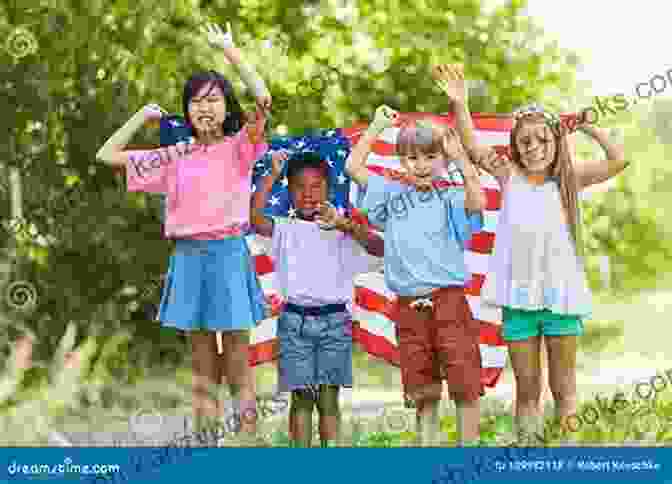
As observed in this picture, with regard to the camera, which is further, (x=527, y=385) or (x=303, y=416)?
(x=303, y=416)

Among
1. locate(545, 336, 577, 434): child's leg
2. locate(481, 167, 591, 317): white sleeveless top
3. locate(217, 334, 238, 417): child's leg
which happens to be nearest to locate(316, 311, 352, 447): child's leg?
locate(217, 334, 238, 417): child's leg

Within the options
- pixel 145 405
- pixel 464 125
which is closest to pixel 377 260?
pixel 464 125

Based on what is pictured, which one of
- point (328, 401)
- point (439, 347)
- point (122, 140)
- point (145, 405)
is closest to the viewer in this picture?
point (439, 347)

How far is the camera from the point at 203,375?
486cm

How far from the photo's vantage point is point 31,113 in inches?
289

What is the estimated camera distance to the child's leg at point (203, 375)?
4844 mm

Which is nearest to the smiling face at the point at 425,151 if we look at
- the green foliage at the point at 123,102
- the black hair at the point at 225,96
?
the black hair at the point at 225,96

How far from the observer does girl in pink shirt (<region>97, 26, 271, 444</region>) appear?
473 centimetres

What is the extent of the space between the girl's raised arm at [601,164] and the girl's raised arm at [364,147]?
75 cm

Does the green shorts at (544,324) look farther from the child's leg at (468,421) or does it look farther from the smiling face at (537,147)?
the smiling face at (537,147)

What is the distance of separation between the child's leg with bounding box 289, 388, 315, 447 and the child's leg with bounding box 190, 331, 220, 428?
323 millimetres

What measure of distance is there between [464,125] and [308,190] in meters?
0.70

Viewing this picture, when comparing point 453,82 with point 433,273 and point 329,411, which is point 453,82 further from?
point 329,411

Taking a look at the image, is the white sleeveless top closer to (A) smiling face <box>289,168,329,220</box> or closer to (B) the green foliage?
(A) smiling face <box>289,168,329,220</box>
